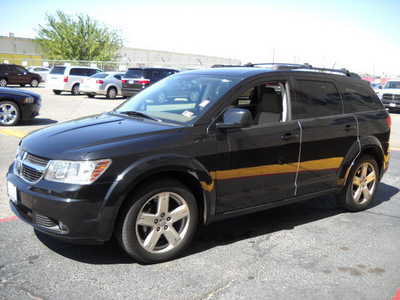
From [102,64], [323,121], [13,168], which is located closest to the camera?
[13,168]

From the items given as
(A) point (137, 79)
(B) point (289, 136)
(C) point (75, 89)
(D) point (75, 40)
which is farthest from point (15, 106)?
(D) point (75, 40)

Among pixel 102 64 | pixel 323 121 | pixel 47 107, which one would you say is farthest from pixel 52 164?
pixel 102 64

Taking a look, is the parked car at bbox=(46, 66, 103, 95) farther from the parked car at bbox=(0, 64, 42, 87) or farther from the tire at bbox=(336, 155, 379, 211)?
the tire at bbox=(336, 155, 379, 211)

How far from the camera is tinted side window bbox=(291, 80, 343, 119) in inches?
191

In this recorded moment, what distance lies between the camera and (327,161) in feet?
16.5

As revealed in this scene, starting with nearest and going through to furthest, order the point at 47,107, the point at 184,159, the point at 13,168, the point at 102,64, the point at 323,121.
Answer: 1. the point at 184,159
2. the point at 13,168
3. the point at 323,121
4. the point at 47,107
5. the point at 102,64

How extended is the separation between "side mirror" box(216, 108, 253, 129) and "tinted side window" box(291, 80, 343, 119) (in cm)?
90

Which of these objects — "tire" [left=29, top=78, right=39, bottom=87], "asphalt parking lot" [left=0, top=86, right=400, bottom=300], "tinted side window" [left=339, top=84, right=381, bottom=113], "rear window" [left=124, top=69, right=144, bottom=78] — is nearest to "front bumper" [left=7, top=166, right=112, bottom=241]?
"asphalt parking lot" [left=0, top=86, right=400, bottom=300]

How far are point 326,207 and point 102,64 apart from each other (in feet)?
143

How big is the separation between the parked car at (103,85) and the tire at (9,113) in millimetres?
12253

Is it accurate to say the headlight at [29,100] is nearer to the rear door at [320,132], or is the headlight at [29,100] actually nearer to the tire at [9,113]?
the tire at [9,113]

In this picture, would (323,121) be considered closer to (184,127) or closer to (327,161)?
(327,161)

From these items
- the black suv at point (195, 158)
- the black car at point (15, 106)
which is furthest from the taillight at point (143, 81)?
the black suv at point (195, 158)

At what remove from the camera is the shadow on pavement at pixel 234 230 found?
404cm
